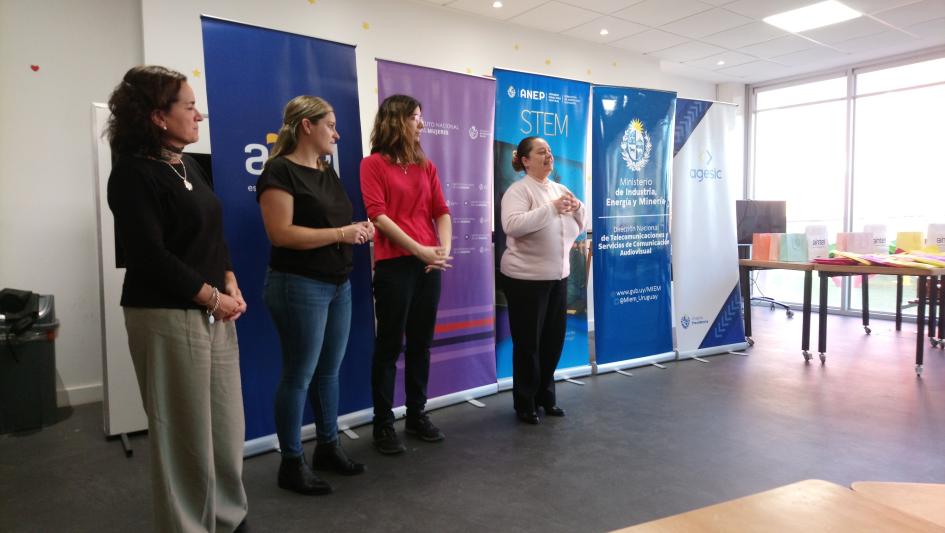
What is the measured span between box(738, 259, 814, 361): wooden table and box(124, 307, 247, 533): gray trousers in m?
4.50

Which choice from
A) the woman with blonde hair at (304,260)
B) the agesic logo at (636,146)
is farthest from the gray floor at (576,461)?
the agesic logo at (636,146)

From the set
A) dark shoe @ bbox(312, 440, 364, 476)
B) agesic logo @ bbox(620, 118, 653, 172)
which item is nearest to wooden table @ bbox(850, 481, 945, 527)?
dark shoe @ bbox(312, 440, 364, 476)

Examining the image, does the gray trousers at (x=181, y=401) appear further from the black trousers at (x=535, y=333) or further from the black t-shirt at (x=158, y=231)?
the black trousers at (x=535, y=333)

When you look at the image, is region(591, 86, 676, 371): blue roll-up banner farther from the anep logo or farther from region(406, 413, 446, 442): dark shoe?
the anep logo

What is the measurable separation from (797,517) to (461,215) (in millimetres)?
2713

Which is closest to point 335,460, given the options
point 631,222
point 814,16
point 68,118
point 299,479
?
point 299,479

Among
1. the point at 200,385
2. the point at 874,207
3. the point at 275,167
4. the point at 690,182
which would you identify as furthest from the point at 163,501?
the point at 874,207

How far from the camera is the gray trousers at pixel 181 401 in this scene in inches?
63.2

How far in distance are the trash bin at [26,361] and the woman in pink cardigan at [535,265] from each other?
272 cm

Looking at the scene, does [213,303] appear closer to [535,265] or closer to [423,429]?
[423,429]

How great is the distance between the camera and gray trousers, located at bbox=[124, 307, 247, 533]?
5.27 ft

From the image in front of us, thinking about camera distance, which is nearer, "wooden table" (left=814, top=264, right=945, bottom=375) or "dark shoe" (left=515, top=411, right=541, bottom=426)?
"dark shoe" (left=515, top=411, right=541, bottom=426)

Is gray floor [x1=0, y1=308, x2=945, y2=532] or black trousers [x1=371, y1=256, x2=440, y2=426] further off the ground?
black trousers [x1=371, y1=256, x2=440, y2=426]

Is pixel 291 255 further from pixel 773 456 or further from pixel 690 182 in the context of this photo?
pixel 690 182
